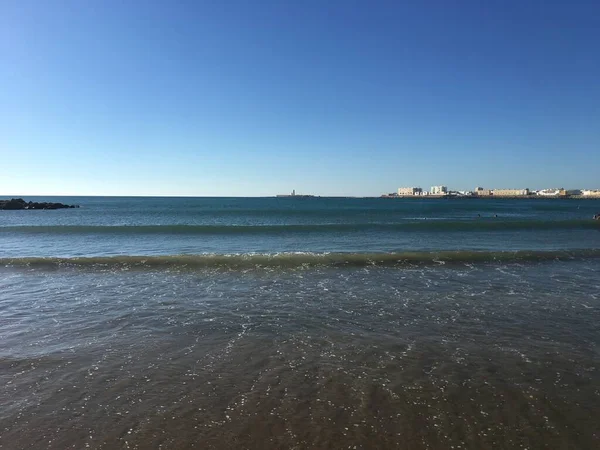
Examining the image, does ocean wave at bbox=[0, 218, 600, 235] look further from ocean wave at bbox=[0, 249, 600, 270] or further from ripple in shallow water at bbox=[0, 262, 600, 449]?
ripple in shallow water at bbox=[0, 262, 600, 449]

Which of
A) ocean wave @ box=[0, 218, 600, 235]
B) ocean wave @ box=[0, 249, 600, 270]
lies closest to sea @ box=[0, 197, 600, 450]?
ocean wave @ box=[0, 249, 600, 270]

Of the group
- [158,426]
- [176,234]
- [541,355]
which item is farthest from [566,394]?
[176,234]

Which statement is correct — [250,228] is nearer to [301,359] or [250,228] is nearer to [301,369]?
[301,359]

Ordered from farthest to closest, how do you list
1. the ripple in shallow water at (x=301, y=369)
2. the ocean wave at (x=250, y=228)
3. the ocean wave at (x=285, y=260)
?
the ocean wave at (x=250, y=228) → the ocean wave at (x=285, y=260) → the ripple in shallow water at (x=301, y=369)

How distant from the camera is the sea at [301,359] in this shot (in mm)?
4543

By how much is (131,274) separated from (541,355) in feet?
45.2

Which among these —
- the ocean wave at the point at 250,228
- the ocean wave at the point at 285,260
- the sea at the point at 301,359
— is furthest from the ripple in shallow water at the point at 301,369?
the ocean wave at the point at 250,228

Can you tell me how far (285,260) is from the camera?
18047 millimetres

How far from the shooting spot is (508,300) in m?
10.7

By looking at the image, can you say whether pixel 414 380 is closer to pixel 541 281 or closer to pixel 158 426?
pixel 158 426

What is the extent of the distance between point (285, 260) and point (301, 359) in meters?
11.5

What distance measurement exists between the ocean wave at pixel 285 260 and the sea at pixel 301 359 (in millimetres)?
1873

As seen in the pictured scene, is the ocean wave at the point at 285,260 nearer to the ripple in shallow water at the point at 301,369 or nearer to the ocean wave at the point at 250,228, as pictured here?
the ripple in shallow water at the point at 301,369

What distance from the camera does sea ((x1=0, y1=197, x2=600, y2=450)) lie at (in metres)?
4.54
